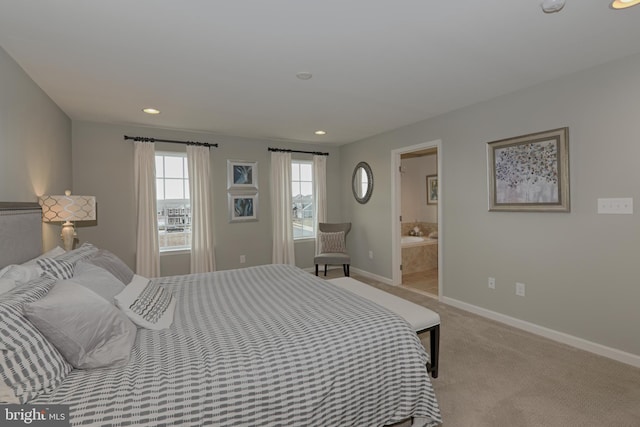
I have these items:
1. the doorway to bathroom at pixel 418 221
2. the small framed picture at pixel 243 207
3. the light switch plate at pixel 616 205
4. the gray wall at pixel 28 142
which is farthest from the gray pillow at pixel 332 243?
the gray wall at pixel 28 142

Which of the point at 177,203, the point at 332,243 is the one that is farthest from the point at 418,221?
the point at 177,203

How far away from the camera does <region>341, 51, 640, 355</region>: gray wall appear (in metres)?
2.36

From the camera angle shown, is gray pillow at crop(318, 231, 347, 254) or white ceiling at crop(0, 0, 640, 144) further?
gray pillow at crop(318, 231, 347, 254)

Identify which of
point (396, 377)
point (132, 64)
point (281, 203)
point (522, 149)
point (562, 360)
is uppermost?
point (132, 64)

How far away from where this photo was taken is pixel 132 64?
231 cm

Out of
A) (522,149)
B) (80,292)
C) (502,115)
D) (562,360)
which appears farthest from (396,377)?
(502,115)

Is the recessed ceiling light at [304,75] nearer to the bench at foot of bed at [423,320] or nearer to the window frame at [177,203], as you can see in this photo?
the bench at foot of bed at [423,320]

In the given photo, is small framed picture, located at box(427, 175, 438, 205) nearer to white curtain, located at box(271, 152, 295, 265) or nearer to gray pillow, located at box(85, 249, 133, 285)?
white curtain, located at box(271, 152, 295, 265)

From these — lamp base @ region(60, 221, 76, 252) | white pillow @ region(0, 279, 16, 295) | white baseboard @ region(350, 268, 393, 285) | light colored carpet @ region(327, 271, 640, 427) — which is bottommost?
light colored carpet @ region(327, 271, 640, 427)

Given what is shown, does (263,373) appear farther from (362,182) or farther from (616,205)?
(362,182)

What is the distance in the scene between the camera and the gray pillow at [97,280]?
1641mm

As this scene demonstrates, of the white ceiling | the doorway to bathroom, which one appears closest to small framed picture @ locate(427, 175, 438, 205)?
the doorway to bathroom

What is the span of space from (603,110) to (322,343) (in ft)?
9.67

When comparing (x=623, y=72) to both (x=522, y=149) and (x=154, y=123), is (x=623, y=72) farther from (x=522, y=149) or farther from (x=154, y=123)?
(x=154, y=123)
